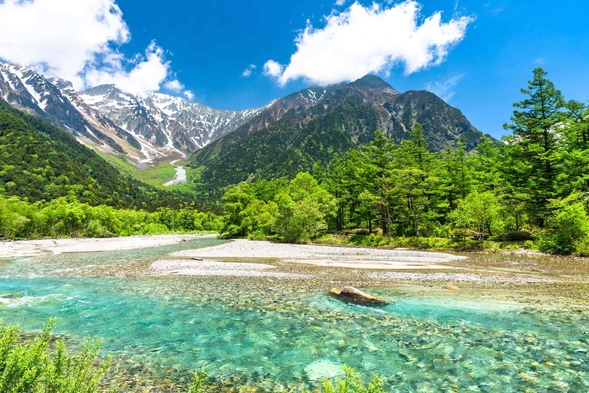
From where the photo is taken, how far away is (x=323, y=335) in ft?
36.8

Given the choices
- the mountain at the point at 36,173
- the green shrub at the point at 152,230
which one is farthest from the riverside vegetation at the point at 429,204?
the mountain at the point at 36,173

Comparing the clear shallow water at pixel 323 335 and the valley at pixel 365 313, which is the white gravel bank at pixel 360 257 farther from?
the clear shallow water at pixel 323 335

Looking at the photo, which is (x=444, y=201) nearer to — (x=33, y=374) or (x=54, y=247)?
(x=33, y=374)

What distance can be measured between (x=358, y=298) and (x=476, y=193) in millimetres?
36501

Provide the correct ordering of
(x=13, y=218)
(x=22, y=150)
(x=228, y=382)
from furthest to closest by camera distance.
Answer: (x=22, y=150)
(x=13, y=218)
(x=228, y=382)

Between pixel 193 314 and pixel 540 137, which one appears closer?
pixel 193 314

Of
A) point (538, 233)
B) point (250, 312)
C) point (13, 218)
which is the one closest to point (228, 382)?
point (250, 312)

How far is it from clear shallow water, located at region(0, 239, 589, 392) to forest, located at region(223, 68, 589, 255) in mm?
29013

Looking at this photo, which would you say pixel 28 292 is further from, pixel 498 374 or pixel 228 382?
pixel 498 374

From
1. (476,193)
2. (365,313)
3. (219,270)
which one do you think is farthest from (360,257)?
(365,313)

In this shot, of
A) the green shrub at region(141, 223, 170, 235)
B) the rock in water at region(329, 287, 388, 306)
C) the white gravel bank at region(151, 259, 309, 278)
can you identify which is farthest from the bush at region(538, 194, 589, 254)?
the green shrub at region(141, 223, 170, 235)

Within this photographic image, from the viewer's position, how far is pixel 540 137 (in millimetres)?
43656

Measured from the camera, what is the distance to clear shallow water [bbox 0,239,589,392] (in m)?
8.33

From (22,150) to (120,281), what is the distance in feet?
698
